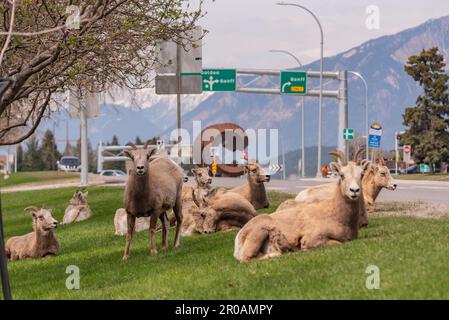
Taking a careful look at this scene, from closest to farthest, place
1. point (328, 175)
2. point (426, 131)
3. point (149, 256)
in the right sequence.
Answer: point (149, 256)
point (328, 175)
point (426, 131)

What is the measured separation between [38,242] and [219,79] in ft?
150

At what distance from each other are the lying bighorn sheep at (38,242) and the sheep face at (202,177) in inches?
157

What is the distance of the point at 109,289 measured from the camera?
13.0m

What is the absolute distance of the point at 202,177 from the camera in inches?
912

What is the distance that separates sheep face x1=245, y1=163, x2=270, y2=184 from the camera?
82.8 feet

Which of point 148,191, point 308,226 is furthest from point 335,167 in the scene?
point 148,191

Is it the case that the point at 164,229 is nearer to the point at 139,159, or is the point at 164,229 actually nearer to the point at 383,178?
the point at 139,159

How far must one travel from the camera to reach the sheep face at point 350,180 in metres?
14.3

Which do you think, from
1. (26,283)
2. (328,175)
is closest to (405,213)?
(26,283)

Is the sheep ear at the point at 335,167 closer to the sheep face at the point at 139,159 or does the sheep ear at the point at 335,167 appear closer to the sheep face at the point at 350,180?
the sheep face at the point at 350,180

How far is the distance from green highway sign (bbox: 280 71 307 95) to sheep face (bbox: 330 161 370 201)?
49.3 metres

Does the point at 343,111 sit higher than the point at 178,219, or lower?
higher
